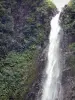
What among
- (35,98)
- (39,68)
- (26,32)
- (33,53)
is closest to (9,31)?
(26,32)

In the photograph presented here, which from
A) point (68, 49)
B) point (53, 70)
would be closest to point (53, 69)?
point (53, 70)

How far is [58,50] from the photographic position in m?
20.4

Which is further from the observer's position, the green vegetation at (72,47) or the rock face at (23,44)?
the green vegetation at (72,47)

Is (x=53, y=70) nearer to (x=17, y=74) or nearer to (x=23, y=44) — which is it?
(x=17, y=74)

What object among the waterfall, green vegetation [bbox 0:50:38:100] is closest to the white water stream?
the waterfall

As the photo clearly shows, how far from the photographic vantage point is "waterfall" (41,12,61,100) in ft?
57.8

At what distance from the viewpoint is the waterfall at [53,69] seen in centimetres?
1761

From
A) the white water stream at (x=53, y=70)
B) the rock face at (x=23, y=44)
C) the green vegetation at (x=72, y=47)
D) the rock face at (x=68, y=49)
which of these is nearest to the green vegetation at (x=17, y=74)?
the rock face at (x=23, y=44)

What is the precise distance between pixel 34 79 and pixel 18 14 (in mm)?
7369

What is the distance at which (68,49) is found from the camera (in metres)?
19.4

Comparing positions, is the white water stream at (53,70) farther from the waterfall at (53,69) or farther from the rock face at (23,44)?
the rock face at (23,44)

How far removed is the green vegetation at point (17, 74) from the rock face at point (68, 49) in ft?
8.36

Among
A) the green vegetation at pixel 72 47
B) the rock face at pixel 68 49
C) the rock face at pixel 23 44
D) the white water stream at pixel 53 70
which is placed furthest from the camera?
the green vegetation at pixel 72 47

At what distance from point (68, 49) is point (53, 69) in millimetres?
2083
